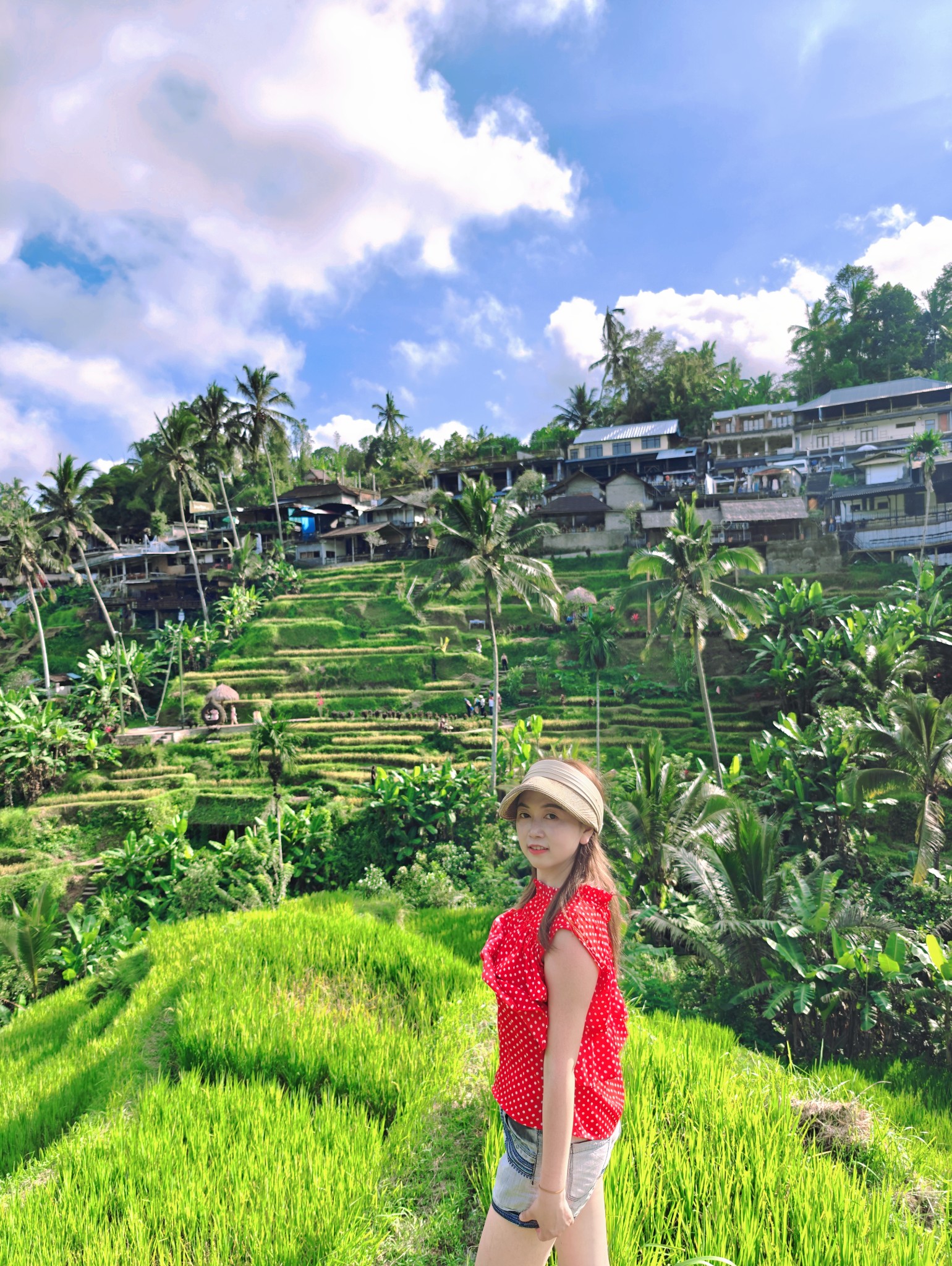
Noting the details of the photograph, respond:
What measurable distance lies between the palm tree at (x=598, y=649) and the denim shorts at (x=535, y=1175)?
16075mm

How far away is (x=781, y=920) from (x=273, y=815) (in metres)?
11.8

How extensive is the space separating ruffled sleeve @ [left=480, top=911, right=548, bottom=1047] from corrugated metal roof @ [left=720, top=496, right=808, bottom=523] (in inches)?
1400

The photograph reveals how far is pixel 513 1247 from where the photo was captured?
71.6 inches

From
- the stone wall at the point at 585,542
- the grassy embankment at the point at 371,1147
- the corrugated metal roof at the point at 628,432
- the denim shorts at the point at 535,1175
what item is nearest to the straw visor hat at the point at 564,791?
the denim shorts at the point at 535,1175

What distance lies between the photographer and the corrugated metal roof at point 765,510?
110ft

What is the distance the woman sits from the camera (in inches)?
66.6

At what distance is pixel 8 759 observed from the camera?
21438 millimetres

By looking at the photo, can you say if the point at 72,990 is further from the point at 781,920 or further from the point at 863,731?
the point at 863,731

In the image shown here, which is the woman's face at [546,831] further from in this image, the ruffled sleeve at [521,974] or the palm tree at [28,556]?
the palm tree at [28,556]

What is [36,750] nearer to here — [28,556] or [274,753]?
[274,753]

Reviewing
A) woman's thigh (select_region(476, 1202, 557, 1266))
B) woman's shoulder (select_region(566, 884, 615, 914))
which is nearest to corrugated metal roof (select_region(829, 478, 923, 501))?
woman's shoulder (select_region(566, 884, 615, 914))

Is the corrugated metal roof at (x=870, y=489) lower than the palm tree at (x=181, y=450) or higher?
lower

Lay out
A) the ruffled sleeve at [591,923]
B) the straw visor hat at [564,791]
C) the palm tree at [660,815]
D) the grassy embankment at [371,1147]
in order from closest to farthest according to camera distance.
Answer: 1. the ruffled sleeve at [591,923]
2. the straw visor hat at [564,791]
3. the grassy embankment at [371,1147]
4. the palm tree at [660,815]

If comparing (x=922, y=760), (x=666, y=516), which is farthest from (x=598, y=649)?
(x=666, y=516)
